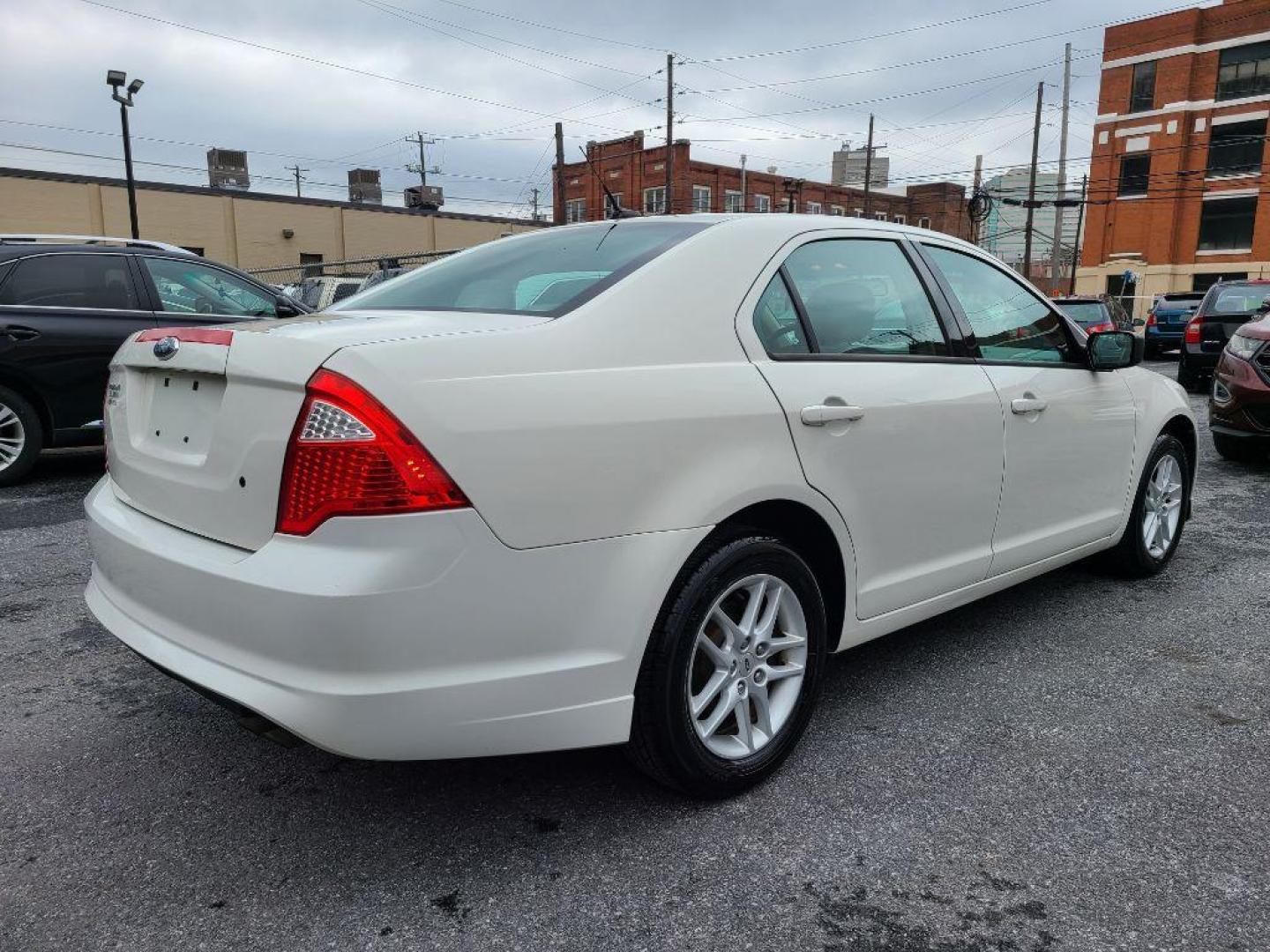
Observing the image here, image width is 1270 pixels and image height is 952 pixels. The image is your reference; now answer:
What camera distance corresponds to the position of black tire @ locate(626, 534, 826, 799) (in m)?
2.25

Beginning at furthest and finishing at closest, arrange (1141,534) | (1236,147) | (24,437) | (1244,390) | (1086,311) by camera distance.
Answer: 1. (1236,147)
2. (1086,311)
3. (1244,390)
4. (24,437)
5. (1141,534)

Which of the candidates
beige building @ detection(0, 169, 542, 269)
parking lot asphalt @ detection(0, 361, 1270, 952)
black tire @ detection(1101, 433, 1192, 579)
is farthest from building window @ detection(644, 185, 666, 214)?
parking lot asphalt @ detection(0, 361, 1270, 952)

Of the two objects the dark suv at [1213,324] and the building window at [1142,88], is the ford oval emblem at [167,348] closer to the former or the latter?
the dark suv at [1213,324]

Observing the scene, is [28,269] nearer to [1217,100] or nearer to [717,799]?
[717,799]

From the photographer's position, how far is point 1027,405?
3389mm

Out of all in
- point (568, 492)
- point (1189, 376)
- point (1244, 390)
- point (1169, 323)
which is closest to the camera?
point (568, 492)

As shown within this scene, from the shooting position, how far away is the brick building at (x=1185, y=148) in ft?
132

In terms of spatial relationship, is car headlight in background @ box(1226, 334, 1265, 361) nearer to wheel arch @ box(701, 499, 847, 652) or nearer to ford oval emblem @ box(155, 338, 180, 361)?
wheel arch @ box(701, 499, 847, 652)

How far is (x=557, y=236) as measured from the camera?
313cm

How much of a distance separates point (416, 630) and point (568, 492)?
431 millimetres

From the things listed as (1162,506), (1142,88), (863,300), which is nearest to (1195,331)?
(1162,506)

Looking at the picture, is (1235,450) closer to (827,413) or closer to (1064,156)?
(827,413)

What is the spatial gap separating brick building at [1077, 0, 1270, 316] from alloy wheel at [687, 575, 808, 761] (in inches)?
1663

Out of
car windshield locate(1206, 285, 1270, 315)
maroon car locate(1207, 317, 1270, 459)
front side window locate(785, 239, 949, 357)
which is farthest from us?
car windshield locate(1206, 285, 1270, 315)
